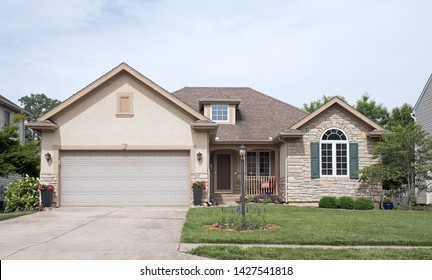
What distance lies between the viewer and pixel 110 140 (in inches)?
770

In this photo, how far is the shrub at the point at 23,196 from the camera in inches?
742

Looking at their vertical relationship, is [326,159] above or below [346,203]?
above

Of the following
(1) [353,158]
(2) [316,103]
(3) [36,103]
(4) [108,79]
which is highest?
(3) [36,103]

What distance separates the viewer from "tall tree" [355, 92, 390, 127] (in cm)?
4703

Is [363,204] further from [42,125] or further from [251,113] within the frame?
[42,125]

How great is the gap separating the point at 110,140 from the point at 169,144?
2.35 metres

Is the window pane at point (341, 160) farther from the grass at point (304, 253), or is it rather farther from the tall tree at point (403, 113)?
the tall tree at point (403, 113)

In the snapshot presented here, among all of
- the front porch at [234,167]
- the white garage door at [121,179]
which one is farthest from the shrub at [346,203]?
the white garage door at [121,179]

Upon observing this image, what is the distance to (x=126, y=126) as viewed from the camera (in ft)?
64.5

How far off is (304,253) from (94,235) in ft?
16.5

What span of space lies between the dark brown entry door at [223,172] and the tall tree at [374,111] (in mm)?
25682

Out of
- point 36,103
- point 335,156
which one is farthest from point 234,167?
point 36,103

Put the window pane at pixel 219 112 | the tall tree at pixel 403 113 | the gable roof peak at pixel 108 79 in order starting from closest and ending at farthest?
the gable roof peak at pixel 108 79, the window pane at pixel 219 112, the tall tree at pixel 403 113

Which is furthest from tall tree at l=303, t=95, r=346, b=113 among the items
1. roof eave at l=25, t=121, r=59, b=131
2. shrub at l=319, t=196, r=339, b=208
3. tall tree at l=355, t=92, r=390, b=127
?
roof eave at l=25, t=121, r=59, b=131
